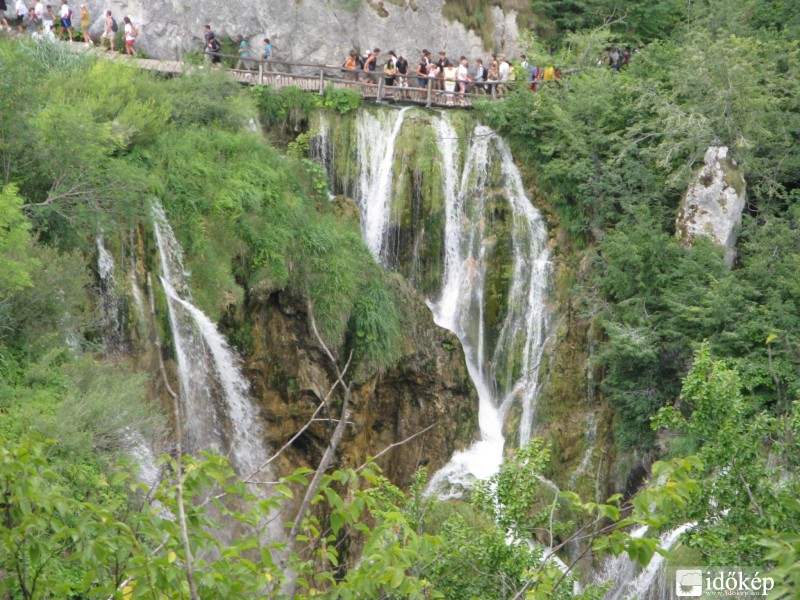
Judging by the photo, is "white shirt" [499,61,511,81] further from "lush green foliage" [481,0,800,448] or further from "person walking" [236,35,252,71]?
"person walking" [236,35,252,71]

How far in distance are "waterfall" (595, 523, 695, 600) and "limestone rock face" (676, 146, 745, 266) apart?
21.6 ft

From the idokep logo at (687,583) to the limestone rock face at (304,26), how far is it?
1808 cm

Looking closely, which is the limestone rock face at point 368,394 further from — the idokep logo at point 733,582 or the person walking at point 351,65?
the idokep logo at point 733,582

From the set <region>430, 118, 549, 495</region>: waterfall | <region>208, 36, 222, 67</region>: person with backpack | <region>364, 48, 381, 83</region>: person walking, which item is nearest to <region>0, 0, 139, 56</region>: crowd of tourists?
<region>208, 36, 222, 67</region>: person with backpack

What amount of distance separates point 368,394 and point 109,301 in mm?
5697

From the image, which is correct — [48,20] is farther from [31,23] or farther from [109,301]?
[109,301]

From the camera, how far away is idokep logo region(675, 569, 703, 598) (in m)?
13.6

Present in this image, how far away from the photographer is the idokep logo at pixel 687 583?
1357 cm

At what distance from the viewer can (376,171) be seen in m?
23.8

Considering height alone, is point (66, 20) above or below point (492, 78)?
above

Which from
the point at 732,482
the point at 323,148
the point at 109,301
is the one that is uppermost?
the point at 323,148

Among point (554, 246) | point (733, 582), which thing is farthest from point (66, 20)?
point (733, 582)

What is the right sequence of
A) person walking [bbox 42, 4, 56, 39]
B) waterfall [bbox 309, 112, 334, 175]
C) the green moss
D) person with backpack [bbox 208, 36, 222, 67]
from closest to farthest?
1. the green moss
2. waterfall [bbox 309, 112, 334, 175]
3. person walking [bbox 42, 4, 56, 39]
4. person with backpack [bbox 208, 36, 222, 67]

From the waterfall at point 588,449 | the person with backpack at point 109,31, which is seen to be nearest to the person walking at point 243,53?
the person with backpack at point 109,31
